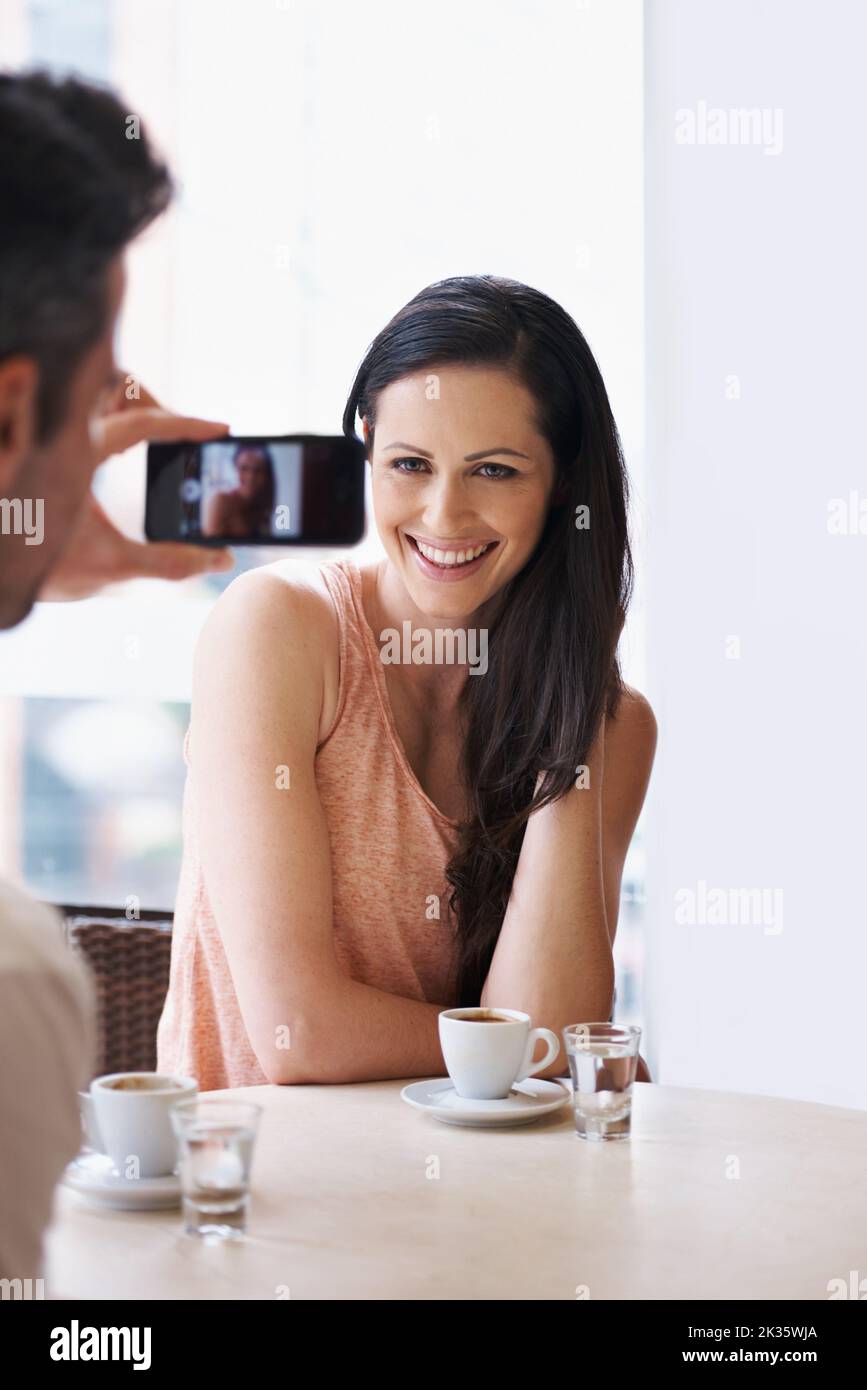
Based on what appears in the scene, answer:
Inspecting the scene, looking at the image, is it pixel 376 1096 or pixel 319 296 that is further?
pixel 319 296

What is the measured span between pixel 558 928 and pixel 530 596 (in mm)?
444

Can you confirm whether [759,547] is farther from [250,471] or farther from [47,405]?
[47,405]

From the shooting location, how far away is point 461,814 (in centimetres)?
169

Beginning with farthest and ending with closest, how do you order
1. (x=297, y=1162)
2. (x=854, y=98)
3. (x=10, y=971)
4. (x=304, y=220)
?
(x=304, y=220) < (x=854, y=98) < (x=297, y=1162) < (x=10, y=971)

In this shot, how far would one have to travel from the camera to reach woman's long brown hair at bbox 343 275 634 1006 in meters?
1.62

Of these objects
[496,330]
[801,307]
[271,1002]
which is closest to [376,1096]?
[271,1002]

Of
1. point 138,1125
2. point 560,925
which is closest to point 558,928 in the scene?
point 560,925

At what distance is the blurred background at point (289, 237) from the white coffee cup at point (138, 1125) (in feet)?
5.82

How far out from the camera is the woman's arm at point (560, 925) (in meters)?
1.51

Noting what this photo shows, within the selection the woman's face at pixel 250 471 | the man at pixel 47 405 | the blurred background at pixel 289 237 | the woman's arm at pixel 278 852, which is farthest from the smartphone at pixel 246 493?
the blurred background at pixel 289 237

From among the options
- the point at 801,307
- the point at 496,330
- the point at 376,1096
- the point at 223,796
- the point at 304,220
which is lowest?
the point at 376,1096

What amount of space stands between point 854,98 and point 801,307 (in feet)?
1.18

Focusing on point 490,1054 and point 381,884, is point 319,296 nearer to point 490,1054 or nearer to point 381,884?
point 381,884

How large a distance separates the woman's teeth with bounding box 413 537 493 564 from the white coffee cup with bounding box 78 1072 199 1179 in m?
0.82
